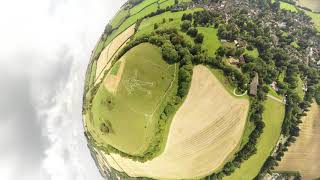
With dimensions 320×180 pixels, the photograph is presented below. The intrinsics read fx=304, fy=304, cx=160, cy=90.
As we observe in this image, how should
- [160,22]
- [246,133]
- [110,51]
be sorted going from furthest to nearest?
[110,51] < [160,22] < [246,133]

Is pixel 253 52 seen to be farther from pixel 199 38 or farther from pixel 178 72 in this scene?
pixel 178 72

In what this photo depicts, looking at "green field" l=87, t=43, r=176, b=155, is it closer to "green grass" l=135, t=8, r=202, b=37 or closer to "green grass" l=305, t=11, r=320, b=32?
"green grass" l=135, t=8, r=202, b=37

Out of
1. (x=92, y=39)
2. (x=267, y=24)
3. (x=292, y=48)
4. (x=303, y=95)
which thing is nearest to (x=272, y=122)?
(x=303, y=95)

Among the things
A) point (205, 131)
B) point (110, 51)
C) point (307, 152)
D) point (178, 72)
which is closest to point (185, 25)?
point (178, 72)

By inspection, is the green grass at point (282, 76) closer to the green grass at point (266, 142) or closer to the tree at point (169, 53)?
the green grass at point (266, 142)

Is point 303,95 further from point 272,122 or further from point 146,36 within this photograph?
point 146,36

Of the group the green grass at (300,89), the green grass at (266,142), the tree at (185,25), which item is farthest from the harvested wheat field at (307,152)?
the tree at (185,25)
